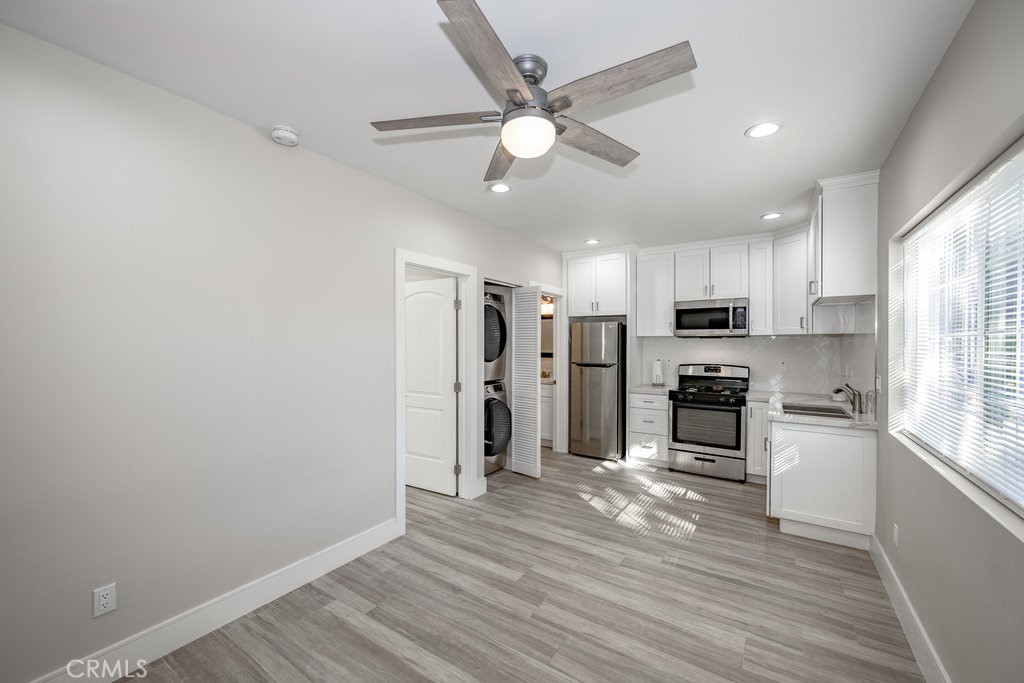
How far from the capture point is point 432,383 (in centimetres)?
389

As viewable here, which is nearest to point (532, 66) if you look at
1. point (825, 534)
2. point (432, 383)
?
point (432, 383)

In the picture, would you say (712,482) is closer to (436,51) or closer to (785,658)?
(785,658)

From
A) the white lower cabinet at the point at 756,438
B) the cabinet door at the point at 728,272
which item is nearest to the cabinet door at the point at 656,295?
the cabinet door at the point at 728,272

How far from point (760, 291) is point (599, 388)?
198 centimetres

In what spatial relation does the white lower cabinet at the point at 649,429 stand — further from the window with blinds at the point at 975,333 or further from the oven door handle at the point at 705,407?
the window with blinds at the point at 975,333

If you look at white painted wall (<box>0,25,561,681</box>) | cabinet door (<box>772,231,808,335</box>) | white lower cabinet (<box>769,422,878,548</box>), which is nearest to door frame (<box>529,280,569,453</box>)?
cabinet door (<box>772,231,808,335</box>)

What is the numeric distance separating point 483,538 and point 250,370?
6.27 feet

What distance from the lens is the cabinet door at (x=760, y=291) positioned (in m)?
4.40

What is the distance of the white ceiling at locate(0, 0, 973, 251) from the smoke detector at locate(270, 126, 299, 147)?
0.05 meters

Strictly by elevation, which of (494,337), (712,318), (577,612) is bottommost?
(577,612)

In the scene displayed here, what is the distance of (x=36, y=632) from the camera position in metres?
1.62

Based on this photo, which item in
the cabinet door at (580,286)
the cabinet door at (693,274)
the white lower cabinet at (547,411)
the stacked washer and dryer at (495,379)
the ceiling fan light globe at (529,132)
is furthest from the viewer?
the white lower cabinet at (547,411)

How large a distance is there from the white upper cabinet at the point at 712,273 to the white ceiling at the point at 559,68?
1715 mm

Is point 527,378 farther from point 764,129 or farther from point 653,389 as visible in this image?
point 764,129
